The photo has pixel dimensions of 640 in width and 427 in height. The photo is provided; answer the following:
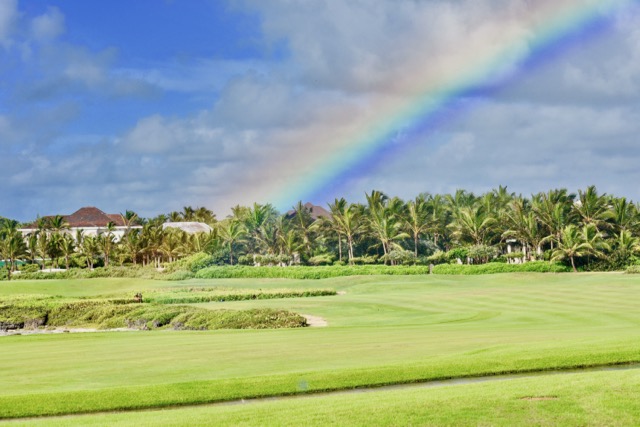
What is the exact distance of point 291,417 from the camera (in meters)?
15.9

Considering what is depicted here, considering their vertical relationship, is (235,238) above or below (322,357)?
above

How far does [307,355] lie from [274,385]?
6.74 meters

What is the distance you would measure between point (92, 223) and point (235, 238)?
79269 mm

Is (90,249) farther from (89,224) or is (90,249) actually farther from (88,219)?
(88,219)

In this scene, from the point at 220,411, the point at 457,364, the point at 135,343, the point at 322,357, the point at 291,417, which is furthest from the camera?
the point at 135,343

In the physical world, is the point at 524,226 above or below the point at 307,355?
above

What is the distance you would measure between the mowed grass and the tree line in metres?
55.3

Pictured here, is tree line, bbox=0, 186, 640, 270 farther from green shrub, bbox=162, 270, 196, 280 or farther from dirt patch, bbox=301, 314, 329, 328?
dirt patch, bbox=301, 314, 329, 328

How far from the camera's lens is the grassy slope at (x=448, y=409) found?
15094 millimetres

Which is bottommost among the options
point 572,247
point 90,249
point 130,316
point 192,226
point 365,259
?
point 130,316

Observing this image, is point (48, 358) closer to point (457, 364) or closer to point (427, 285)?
point (457, 364)

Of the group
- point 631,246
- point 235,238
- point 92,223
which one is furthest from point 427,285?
point 92,223

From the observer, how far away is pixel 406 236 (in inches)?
4555

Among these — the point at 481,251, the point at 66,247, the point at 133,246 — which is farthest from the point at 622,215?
the point at 66,247
